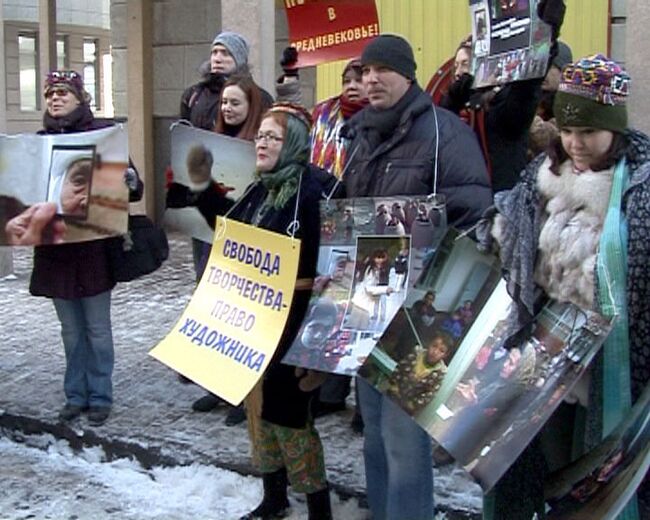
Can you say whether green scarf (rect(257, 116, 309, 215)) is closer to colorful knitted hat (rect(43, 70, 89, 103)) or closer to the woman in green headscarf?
the woman in green headscarf

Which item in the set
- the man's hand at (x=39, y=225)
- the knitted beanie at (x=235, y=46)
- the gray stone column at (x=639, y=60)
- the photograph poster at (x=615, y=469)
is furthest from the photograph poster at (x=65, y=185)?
the photograph poster at (x=615, y=469)

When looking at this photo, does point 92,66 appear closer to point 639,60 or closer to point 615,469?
point 639,60

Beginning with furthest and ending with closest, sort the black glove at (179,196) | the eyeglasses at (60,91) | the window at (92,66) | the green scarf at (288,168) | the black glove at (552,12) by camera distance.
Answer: the window at (92,66)
the eyeglasses at (60,91)
the black glove at (179,196)
the green scarf at (288,168)
the black glove at (552,12)

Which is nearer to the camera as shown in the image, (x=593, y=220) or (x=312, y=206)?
(x=593, y=220)

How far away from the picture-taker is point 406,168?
11.5 feet

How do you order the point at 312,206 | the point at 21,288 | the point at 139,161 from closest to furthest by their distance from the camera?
1. the point at 312,206
2. the point at 21,288
3. the point at 139,161

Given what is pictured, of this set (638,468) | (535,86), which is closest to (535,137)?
(535,86)

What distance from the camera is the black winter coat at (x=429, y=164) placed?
3434mm

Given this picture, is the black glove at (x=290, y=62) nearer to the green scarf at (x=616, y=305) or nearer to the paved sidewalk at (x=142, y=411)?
the paved sidewalk at (x=142, y=411)

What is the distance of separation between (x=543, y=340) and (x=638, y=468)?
1.37ft

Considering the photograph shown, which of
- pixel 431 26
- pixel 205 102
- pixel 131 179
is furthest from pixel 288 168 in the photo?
→ pixel 431 26

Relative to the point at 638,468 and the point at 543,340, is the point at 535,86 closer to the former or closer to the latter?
the point at 543,340

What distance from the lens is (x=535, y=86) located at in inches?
154

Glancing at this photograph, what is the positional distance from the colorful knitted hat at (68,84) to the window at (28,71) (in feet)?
67.9
